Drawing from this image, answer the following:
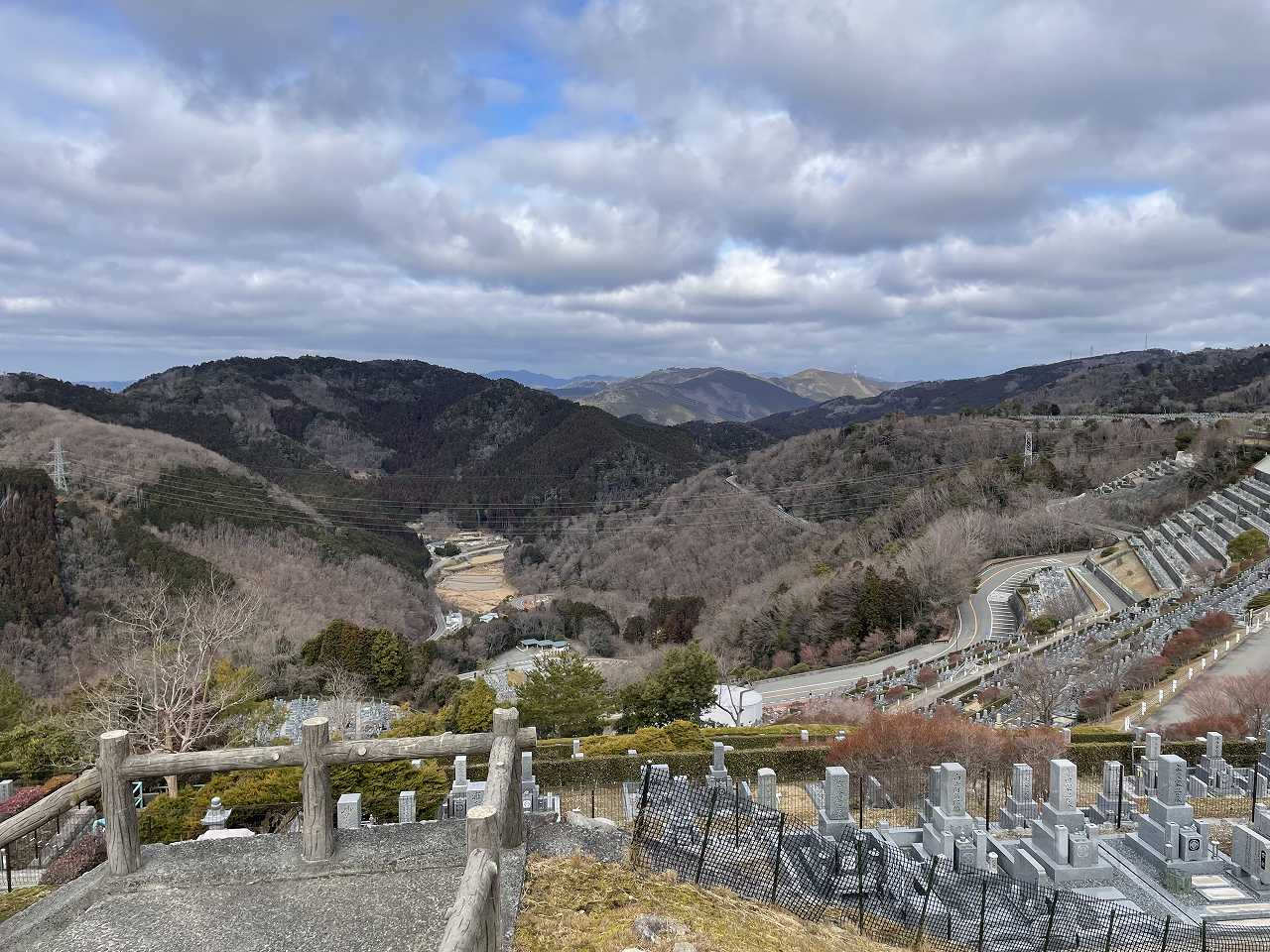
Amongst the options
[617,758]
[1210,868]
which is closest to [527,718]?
[617,758]

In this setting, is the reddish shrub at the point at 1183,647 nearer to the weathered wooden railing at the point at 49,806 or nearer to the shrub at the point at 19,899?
the weathered wooden railing at the point at 49,806

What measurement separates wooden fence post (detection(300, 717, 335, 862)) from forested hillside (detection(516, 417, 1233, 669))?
3105 centimetres

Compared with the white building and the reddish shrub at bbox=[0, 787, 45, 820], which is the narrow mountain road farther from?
the reddish shrub at bbox=[0, 787, 45, 820]

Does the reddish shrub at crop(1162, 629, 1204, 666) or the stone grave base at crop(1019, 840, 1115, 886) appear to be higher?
the stone grave base at crop(1019, 840, 1115, 886)

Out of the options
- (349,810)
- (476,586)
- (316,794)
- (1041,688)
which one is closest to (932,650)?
(1041,688)

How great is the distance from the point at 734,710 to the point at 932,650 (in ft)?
41.4

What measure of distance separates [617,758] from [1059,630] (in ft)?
69.3

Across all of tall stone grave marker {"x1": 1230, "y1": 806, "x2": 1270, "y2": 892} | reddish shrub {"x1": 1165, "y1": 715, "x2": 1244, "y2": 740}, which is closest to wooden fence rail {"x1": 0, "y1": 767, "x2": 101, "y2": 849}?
tall stone grave marker {"x1": 1230, "y1": 806, "x2": 1270, "y2": 892}

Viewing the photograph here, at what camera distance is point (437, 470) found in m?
146

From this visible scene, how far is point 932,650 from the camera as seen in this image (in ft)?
106

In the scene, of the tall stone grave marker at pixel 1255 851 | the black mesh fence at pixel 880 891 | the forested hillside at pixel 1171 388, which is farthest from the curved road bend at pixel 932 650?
the forested hillside at pixel 1171 388

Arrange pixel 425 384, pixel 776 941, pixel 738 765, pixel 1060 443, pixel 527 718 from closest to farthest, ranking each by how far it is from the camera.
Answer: pixel 776 941
pixel 738 765
pixel 527 718
pixel 1060 443
pixel 425 384

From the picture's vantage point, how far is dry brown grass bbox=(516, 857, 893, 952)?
4867mm

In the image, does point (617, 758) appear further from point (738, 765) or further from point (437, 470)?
point (437, 470)
